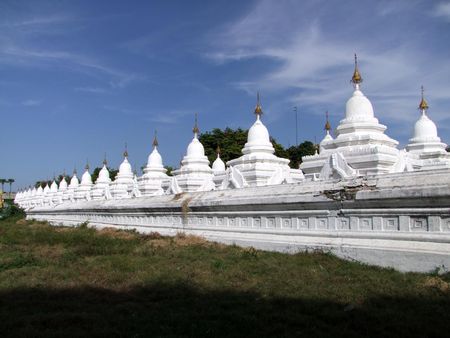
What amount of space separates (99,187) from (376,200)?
2524 centimetres

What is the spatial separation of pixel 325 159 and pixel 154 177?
35.0 ft

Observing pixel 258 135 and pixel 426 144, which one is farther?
pixel 426 144

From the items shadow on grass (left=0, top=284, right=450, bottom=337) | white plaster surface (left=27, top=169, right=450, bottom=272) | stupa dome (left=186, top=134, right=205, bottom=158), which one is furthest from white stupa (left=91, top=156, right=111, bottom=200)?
shadow on grass (left=0, top=284, right=450, bottom=337)

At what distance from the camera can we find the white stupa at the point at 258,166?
1390cm

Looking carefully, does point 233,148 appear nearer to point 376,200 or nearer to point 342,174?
point 342,174

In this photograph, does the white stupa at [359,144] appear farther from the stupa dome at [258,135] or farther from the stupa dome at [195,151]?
the stupa dome at [195,151]

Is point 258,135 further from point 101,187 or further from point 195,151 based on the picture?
point 101,187

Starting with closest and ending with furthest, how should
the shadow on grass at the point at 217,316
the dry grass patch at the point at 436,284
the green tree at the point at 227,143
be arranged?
the shadow on grass at the point at 217,316 → the dry grass patch at the point at 436,284 → the green tree at the point at 227,143

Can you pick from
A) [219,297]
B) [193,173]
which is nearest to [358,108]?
[193,173]

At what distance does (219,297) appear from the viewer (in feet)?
19.7

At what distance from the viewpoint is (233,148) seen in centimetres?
4984

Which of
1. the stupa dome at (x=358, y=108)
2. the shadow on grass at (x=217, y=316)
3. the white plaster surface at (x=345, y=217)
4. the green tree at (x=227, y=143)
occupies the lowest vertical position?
the shadow on grass at (x=217, y=316)

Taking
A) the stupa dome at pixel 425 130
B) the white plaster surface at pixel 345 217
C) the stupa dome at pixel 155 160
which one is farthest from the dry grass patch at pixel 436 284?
the stupa dome at pixel 155 160

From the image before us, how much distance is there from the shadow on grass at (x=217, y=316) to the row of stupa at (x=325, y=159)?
3.43 meters
